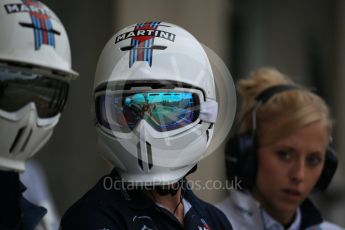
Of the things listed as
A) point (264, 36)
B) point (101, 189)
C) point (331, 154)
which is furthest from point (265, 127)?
point (264, 36)

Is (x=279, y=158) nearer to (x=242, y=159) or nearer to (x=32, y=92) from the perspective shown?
(x=242, y=159)

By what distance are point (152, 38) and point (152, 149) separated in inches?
15.1

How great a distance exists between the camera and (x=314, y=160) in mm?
3168

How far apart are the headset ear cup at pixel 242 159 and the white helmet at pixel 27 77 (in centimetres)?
109

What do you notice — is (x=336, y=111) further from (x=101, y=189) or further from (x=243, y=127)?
(x=101, y=189)

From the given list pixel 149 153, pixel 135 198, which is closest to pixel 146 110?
pixel 149 153

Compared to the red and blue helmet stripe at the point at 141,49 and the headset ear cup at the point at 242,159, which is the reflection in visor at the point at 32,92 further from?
the headset ear cup at the point at 242,159

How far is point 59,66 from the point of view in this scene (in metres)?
2.33

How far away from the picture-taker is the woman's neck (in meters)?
2.36

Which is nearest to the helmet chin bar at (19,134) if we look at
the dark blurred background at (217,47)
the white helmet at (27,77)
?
the white helmet at (27,77)

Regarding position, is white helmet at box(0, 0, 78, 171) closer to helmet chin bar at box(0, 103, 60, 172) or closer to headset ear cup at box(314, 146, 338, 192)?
helmet chin bar at box(0, 103, 60, 172)

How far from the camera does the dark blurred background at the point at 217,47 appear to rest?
18.3 feet

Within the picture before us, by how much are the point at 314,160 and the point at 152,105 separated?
46.1 inches

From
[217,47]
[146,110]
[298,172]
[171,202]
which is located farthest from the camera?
[217,47]
